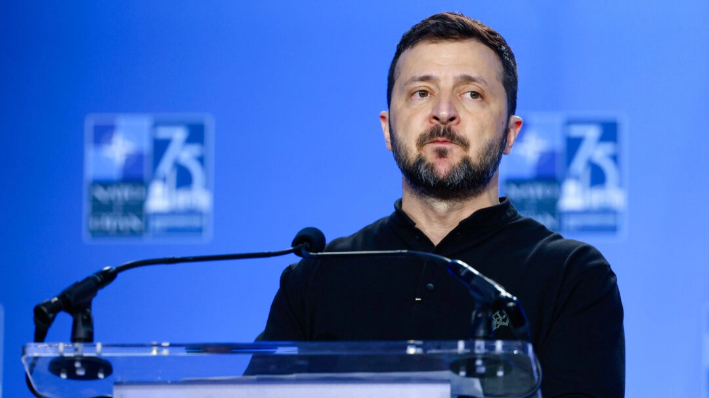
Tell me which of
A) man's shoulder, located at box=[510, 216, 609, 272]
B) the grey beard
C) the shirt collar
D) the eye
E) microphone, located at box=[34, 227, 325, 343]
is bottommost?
microphone, located at box=[34, 227, 325, 343]

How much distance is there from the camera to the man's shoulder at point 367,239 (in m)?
1.96

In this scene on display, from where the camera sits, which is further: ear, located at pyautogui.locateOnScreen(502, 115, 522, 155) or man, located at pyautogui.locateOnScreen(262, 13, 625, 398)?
ear, located at pyautogui.locateOnScreen(502, 115, 522, 155)

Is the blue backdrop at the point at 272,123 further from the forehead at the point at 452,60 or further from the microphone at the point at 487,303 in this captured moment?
the microphone at the point at 487,303

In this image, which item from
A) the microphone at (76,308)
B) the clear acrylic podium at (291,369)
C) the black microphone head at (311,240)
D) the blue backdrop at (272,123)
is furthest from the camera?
the blue backdrop at (272,123)

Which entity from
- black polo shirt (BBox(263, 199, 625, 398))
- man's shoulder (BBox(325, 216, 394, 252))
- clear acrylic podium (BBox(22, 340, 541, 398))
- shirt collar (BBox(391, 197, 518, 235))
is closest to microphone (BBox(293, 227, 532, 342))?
clear acrylic podium (BBox(22, 340, 541, 398))

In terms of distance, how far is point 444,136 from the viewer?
1778mm

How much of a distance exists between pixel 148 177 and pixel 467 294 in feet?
4.64

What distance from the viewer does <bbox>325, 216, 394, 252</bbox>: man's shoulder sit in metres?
1.96

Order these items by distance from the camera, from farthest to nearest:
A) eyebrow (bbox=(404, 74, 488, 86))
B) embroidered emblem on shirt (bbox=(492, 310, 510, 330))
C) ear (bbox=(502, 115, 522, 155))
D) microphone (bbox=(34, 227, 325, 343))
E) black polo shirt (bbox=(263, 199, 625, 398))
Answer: ear (bbox=(502, 115, 522, 155)) → eyebrow (bbox=(404, 74, 488, 86)) → embroidered emblem on shirt (bbox=(492, 310, 510, 330)) → black polo shirt (bbox=(263, 199, 625, 398)) → microphone (bbox=(34, 227, 325, 343))

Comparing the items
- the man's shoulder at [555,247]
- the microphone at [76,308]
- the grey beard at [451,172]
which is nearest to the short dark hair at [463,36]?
the grey beard at [451,172]

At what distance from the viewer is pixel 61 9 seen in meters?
2.91

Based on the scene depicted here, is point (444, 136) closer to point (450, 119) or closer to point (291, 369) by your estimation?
point (450, 119)

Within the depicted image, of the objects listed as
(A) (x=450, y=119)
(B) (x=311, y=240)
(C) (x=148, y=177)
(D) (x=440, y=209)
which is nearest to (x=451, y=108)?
(A) (x=450, y=119)

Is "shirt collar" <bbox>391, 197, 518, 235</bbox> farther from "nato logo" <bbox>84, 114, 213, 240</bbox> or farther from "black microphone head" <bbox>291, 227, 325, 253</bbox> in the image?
"nato logo" <bbox>84, 114, 213, 240</bbox>
